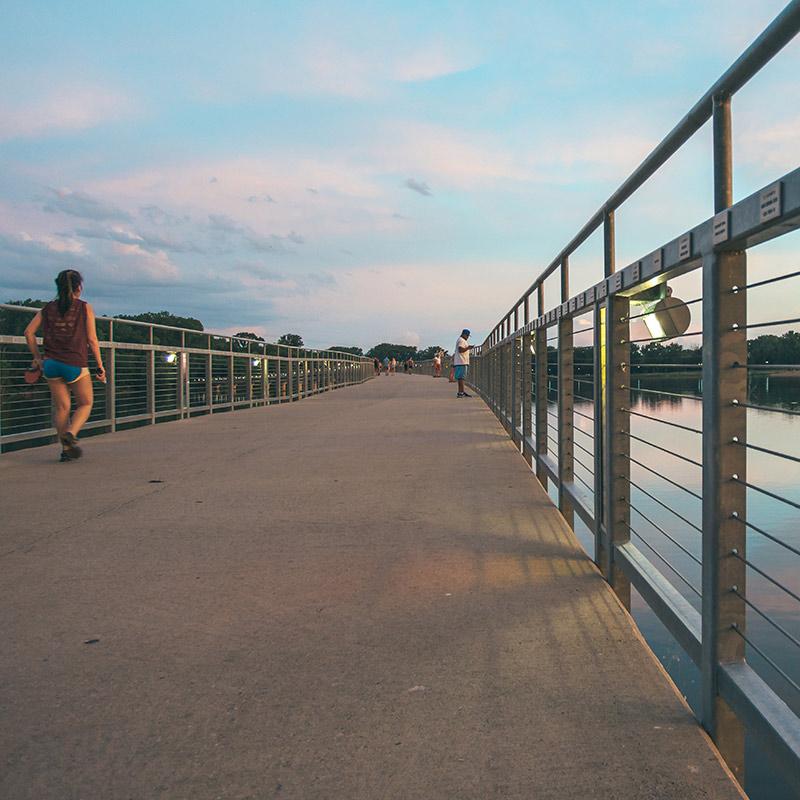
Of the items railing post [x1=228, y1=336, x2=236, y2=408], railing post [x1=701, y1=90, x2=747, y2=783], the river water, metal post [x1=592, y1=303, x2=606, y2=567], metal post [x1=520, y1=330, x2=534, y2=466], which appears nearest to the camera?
railing post [x1=701, y1=90, x2=747, y2=783]

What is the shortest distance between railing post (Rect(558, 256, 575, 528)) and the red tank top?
4947 millimetres

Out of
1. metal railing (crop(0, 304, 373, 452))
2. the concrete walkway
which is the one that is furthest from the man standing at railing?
the concrete walkway

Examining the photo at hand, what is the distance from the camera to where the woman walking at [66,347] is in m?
8.44

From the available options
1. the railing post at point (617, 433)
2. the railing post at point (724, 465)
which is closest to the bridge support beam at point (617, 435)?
the railing post at point (617, 433)

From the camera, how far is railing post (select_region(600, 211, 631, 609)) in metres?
3.85

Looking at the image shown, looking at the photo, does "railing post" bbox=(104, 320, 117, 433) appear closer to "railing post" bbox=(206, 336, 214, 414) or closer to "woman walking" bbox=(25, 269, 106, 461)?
"woman walking" bbox=(25, 269, 106, 461)

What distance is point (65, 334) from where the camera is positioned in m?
8.46

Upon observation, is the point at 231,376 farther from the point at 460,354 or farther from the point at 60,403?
the point at 60,403

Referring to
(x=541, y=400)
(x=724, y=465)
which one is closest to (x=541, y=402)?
(x=541, y=400)

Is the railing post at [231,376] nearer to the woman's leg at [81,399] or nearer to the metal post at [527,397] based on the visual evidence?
the woman's leg at [81,399]

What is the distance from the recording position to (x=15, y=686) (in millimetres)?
2812

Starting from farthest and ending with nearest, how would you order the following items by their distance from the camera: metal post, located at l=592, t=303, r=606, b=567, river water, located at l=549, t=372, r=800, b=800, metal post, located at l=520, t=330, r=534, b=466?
1. metal post, located at l=520, t=330, r=534, b=466
2. metal post, located at l=592, t=303, r=606, b=567
3. river water, located at l=549, t=372, r=800, b=800

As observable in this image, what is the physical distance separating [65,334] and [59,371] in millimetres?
355

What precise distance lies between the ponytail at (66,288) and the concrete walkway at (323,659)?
2.92 metres
